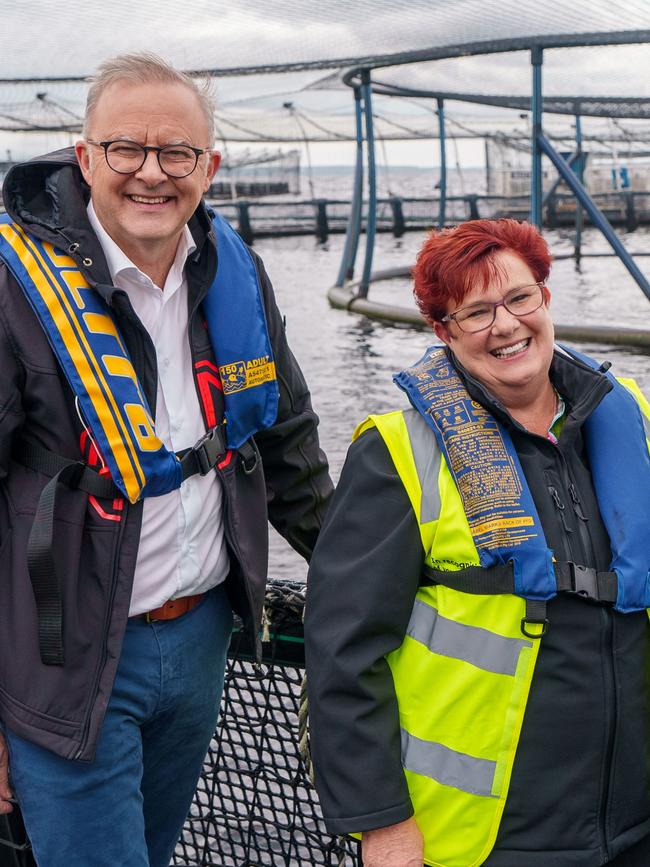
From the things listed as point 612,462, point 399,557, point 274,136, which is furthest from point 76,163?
point 274,136

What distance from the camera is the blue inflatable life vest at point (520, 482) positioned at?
196 centimetres

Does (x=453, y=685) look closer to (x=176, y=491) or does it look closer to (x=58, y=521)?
(x=176, y=491)

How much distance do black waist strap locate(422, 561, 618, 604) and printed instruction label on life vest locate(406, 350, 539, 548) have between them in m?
0.05

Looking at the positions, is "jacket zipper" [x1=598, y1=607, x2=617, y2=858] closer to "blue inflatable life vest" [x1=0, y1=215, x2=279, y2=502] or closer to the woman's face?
the woman's face

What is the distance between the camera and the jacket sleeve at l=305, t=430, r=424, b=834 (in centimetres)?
197

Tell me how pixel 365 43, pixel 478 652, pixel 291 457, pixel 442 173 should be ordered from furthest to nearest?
pixel 442 173, pixel 365 43, pixel 291 457, pixel 478 652

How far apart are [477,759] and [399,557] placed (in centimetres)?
36

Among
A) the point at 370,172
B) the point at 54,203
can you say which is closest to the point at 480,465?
the point at 54,203

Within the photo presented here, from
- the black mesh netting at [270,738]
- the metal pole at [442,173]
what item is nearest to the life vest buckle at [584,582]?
the black mesh netting at [270,738]

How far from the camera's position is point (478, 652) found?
1.96 metres

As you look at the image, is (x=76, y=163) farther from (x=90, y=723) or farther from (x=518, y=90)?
(x=518, y=90)

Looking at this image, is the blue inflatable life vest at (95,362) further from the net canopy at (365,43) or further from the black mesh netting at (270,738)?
the net canopy at (365,43)

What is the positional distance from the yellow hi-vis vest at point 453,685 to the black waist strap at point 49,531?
52cm

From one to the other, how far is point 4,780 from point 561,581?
3.40 feet
